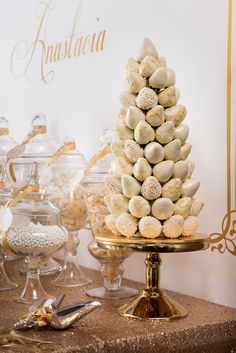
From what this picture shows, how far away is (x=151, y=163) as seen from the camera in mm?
1204

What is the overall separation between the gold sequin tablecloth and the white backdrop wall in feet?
0.44

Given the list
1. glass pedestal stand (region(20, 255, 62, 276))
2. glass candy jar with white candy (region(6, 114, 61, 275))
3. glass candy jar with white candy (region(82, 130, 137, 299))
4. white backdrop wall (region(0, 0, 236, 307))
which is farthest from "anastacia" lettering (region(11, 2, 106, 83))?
glass pedestal stand (region(20, 255, 62, 276))

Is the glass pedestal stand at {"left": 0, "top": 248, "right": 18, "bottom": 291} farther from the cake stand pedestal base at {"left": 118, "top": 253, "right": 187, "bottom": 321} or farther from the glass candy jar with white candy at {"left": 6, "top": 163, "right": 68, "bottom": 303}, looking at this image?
the cake stand pedestal base at {"left": 118, "top": 253, "right": 187, "bottom": 321}

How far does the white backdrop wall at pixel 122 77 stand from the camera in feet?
4.50

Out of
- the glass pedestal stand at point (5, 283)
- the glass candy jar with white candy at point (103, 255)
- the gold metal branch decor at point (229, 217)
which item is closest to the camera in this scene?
the gold metal branch decor at point (229, 217)

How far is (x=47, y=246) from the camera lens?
137 cm

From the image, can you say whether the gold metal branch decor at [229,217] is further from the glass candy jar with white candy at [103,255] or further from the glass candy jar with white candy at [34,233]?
the glass candy jar with white candy at [34,233]

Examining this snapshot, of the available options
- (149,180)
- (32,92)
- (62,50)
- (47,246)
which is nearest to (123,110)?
(149,180)

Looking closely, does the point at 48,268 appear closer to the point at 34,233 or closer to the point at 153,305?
the point at 34,233

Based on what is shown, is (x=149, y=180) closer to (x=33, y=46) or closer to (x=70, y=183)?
(x=70, y=183)

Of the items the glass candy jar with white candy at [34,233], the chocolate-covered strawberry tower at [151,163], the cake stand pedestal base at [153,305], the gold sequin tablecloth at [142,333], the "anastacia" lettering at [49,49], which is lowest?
the gold sequin tablecloth at [142,333]

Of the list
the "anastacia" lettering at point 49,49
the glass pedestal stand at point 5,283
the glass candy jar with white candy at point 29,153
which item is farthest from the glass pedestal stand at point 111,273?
the "anastacia" lettering at point 49,49

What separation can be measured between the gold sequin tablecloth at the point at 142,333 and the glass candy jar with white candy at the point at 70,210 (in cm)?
30

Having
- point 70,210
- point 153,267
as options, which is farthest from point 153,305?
point 70,210
